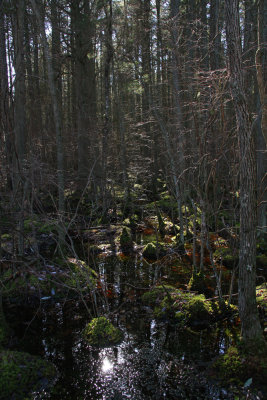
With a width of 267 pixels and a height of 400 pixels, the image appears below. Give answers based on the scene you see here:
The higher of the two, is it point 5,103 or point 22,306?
point 5,103

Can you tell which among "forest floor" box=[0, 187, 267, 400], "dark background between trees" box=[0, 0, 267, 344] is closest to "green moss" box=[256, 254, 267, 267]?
"forest floor" box=[0, 187, 267, 400]

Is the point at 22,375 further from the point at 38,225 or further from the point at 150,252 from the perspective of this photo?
the point at 38,225

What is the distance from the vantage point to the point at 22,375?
4129mm

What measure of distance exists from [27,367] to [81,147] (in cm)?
1240

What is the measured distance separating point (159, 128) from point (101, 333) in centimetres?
1069

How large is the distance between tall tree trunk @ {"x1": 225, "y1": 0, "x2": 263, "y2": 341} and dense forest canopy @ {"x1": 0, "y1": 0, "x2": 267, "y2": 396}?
0.04 ft

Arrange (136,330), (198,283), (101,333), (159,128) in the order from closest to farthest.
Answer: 1. (101,333)
2. (136,330)
3. (198,283)
4. (159,128)

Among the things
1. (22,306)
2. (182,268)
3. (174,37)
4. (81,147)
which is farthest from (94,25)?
(22,306)

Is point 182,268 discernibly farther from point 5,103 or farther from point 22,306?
point 5,103

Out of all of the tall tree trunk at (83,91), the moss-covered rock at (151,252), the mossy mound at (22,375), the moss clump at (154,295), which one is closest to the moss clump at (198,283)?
the moss clump at (154,295)

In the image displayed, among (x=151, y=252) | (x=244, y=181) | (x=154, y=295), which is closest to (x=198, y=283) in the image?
(x=154, y=295)

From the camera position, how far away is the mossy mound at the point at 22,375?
3.95m

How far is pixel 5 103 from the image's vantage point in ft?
13.7

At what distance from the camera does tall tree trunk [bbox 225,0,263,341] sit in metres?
3.96
